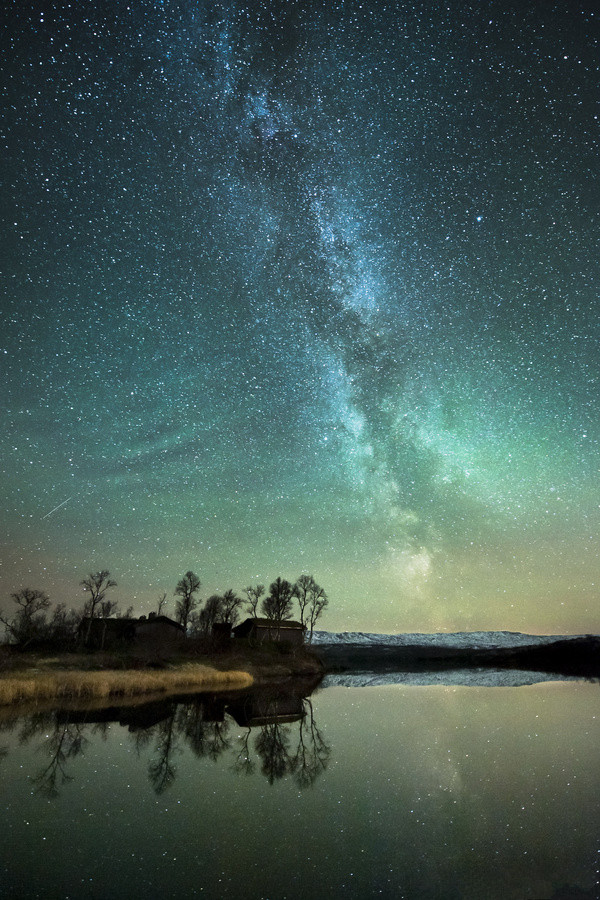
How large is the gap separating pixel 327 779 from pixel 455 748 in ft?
23.1

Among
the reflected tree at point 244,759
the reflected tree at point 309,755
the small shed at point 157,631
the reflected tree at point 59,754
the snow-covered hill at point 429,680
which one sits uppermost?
the small shed at point 157,631

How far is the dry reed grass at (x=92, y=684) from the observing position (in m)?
24.8

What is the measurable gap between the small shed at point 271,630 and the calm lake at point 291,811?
58346 mm

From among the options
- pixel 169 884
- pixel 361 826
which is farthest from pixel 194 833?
pixel 361 826

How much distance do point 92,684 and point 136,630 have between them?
46.0 metres

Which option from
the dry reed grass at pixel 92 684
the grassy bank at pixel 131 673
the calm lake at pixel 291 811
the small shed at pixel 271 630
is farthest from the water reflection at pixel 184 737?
the small shed at pixel 271 630

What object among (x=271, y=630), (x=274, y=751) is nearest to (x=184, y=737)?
(x=274, y=751)

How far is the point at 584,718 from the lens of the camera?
26984mm

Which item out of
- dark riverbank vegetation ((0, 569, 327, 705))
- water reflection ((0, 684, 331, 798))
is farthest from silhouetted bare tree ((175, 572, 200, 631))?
water reflection ((0, 684, 331, 798))

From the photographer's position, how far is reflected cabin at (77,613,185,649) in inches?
2739

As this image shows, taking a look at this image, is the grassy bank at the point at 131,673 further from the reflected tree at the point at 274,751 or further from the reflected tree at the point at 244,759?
the reflected tree at the point at 244,759

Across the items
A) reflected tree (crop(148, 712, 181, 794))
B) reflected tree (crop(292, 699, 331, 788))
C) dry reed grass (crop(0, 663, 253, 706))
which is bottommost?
reflected tree (crop(292, 699, 331, 788))

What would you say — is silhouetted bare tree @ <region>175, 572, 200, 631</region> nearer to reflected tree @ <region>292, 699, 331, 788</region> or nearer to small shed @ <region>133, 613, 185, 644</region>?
small shed @ <region>133, 613, 185, 644</region>

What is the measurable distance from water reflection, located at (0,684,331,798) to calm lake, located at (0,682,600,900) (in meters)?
0.12
